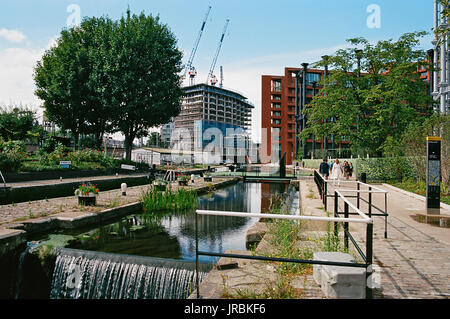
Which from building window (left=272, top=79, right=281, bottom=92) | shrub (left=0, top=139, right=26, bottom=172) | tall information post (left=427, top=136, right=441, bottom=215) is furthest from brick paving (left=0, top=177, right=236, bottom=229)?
building window (left=272, top=79, right=281, bottom=92)

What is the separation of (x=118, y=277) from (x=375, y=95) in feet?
69.5

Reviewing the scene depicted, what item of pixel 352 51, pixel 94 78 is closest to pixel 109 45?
pixel 94 78

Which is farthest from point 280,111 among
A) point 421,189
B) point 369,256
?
point 369,256

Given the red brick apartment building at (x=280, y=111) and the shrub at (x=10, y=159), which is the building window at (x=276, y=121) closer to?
the red brick apartment building at (x=280, y=111)

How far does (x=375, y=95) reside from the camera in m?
21.2

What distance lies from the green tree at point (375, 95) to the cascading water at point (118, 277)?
65.3ft

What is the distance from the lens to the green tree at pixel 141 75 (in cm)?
2730

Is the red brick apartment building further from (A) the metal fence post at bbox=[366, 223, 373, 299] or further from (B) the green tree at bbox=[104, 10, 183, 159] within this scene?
(A) the metal fence post at bbox=[366, 223, 373, 299]

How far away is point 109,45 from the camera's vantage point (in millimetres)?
28344

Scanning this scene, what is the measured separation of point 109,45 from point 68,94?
19.7 feet

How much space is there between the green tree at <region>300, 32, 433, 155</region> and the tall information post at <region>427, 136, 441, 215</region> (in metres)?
12.2

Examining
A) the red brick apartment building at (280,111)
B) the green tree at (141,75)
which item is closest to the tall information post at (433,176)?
the green tree at (141,75)
